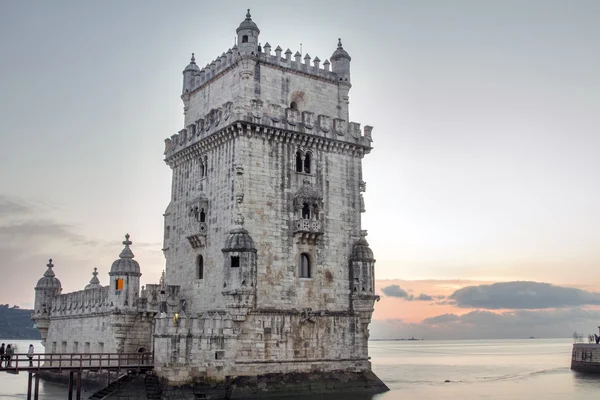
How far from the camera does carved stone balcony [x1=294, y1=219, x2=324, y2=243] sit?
4438cm

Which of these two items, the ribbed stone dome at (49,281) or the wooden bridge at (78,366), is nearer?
the wooden bridge at (78,366)

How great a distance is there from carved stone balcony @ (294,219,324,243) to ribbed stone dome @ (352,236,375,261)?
3229 millimetres

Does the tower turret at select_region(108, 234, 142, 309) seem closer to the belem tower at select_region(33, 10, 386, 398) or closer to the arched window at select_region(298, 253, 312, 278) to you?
the belem tower at select_region(33, 10, 386, 398)

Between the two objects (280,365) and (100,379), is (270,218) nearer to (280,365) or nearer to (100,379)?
(280,365)

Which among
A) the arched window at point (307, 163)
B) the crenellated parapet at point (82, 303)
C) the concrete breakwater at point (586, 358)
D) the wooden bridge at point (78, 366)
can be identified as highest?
the arched window at point (307, 163)

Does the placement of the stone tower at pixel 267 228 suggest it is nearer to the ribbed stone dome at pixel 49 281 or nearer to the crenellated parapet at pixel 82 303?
the crenellated parapet at pixel 82 303

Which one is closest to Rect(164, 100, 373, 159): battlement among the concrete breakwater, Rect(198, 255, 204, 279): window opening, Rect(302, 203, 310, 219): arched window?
Rect(302, 203, 310, 219): arched window

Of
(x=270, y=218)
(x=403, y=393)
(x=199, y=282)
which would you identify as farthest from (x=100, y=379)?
(x=403, y=393)

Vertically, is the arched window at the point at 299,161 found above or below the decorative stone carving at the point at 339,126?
below

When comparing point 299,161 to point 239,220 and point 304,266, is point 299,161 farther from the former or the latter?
point 304,266

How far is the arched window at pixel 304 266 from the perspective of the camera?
4503 centimetres

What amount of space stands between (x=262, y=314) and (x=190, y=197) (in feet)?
34.2

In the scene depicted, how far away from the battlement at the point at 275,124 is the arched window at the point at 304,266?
809 cm

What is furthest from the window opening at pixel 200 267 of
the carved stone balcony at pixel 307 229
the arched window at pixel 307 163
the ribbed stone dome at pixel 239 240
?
the arched window at pixel 307 163
